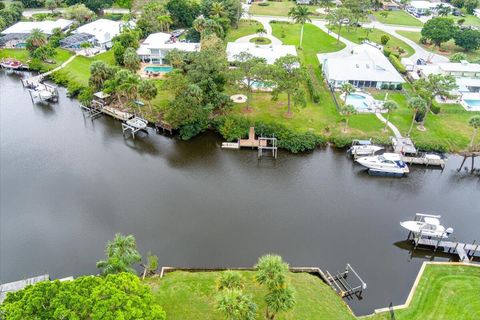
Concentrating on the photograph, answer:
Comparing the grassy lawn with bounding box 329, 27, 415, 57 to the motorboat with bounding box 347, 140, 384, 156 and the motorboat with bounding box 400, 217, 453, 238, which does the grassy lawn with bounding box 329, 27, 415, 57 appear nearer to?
the motorboat with bounding box 347, 140, 384, 156

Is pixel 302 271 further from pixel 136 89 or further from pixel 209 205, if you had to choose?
pixel 136 89

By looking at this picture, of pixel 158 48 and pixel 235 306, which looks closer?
pixel 235 306

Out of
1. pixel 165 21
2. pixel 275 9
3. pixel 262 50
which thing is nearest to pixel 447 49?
pixel 262 50

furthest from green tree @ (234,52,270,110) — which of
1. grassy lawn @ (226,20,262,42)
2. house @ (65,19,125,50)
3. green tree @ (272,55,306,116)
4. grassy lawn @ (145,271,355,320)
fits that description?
house @ (65,19,125,50)

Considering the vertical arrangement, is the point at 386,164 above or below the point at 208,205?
above

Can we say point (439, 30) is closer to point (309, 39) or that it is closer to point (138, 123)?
point (309, 39)

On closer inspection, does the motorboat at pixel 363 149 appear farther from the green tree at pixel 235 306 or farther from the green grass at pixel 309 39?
the green tree at pixel 235 306
